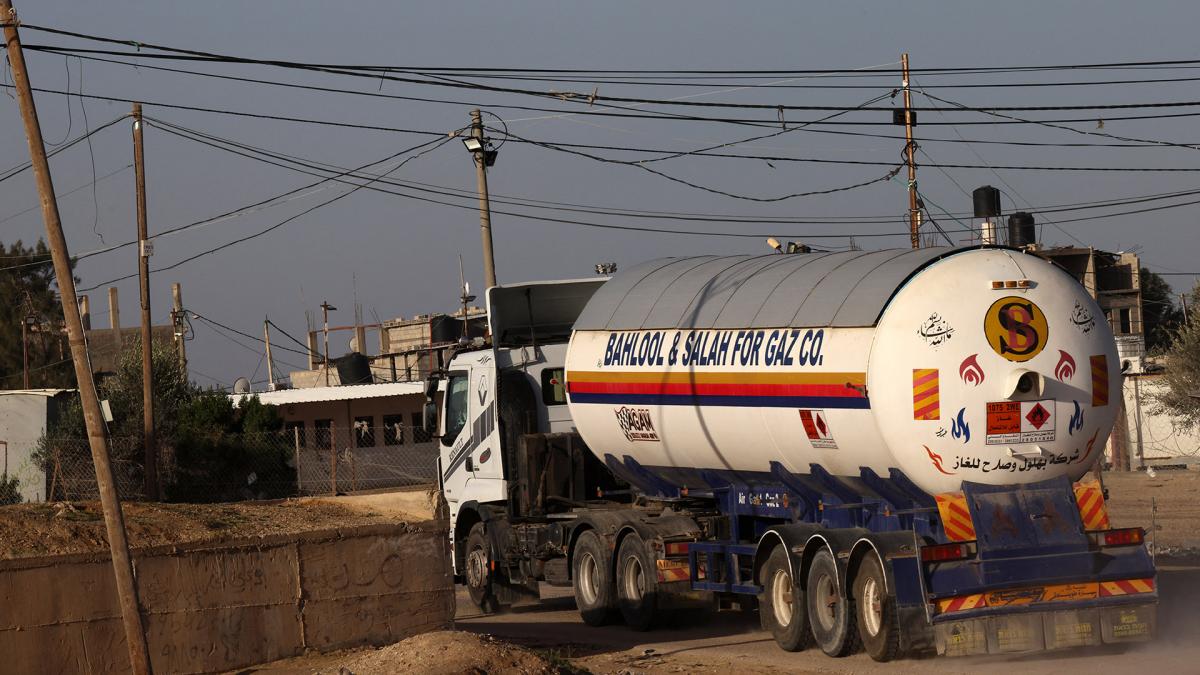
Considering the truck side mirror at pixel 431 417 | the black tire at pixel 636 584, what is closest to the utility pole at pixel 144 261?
the truck side mirror at pixel 431 417

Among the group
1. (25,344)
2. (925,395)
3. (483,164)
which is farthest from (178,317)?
(925,395)

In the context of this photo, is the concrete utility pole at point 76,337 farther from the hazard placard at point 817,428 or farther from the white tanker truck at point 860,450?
the hazard placard at point 817,428

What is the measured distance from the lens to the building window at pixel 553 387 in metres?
18.8

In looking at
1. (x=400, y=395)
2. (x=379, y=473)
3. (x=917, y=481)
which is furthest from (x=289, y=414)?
(x=917, y=481)

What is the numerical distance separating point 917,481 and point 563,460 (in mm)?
6694

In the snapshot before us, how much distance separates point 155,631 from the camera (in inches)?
534

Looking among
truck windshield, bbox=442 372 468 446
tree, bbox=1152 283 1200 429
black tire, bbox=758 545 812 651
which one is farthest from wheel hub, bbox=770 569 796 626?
tree, bbox=1152 283 1200 429

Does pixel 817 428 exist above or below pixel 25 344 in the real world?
below

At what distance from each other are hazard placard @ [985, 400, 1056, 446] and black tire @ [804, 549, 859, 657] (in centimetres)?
190

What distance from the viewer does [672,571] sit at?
52.5ft

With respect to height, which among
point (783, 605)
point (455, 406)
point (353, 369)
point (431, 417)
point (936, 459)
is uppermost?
point (353, 369)

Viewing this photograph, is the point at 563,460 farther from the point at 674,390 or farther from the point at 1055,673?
the point at 1055,673

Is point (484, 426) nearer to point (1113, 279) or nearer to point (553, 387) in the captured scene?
point (553, 387)

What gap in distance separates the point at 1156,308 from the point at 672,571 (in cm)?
6489
